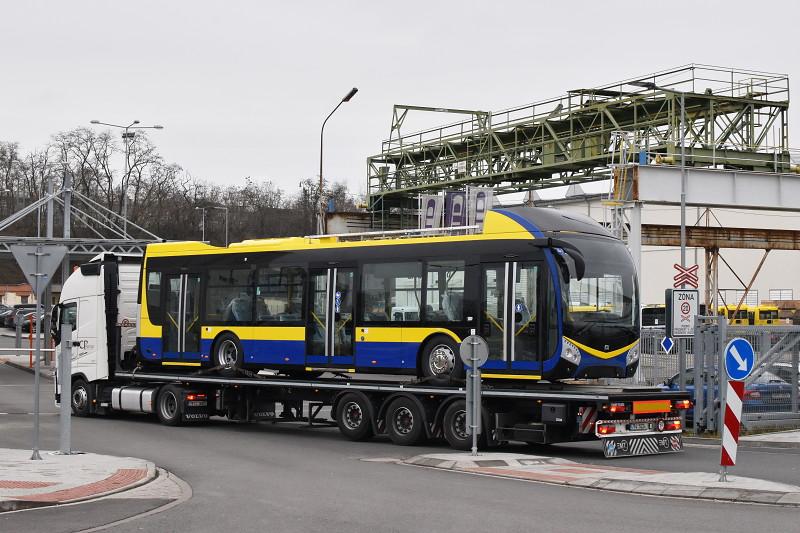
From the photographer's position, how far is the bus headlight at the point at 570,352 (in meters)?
17.7

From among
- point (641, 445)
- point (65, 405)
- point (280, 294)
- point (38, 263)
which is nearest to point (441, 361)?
point (641, 445)

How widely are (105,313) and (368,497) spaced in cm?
1405

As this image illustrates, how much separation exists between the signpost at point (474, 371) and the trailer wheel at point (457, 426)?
98 cm

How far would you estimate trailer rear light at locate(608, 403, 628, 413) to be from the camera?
17.3 meters

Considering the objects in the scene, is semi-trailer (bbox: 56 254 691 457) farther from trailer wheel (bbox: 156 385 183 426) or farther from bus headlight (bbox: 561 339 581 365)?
bus headlight (bbox: 561 339 581 365)

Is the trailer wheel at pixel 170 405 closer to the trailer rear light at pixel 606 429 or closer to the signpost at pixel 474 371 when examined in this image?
the signpost at pixel 474 371

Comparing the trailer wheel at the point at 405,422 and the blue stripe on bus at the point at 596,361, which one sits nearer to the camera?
the blue stripe on bus at the point at 596,361

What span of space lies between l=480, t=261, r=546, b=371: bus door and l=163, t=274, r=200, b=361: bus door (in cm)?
737

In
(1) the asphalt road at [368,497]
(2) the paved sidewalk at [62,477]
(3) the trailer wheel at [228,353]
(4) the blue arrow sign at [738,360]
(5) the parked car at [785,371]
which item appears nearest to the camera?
(1) the asphalt road at [368,497]

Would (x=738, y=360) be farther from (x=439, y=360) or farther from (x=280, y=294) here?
(x=280, y=294)

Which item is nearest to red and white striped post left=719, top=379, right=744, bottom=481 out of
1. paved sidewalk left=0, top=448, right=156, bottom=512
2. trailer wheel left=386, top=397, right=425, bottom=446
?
trailer wheel left=386, top=397, right=425, bottom=446

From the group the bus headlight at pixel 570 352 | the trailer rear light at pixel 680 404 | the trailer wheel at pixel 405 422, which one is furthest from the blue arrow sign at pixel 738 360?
the trailer wheel at pixel 405 422

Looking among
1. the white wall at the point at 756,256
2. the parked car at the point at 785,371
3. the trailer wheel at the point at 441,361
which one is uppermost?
the white wall at the point at 756,256

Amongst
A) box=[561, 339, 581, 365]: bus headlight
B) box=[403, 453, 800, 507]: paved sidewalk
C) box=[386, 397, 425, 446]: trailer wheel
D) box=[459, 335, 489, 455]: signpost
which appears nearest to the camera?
box=[403, 453, 800, 507]: paved sidewalk
